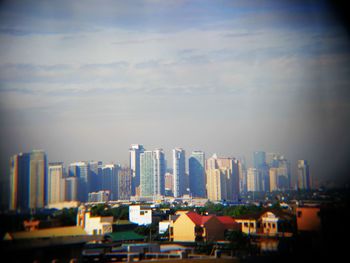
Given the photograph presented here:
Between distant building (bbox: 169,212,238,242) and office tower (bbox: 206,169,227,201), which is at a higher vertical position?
office tower (bbox: 206,169,227,201)

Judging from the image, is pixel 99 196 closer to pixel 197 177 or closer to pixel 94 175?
pixel 94 175

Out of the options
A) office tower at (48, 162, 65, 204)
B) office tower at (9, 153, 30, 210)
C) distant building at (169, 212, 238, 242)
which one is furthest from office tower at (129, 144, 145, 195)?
office tower at (9, 153, 30, 210)

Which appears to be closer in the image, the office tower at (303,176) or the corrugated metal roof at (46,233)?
the corrugated metal roof at (46,233)

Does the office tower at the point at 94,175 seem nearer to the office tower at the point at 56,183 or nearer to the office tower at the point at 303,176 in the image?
the office tower at the point at 56,183

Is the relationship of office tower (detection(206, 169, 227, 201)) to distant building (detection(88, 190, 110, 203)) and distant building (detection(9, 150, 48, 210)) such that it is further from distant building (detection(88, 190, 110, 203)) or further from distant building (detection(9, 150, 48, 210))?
distant building (detection(9, 150, 48, 210))

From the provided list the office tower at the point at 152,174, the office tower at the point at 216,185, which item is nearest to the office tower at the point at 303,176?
the office tower at the point at 216,185

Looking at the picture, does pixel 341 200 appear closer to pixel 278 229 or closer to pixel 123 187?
pixel 278 229
